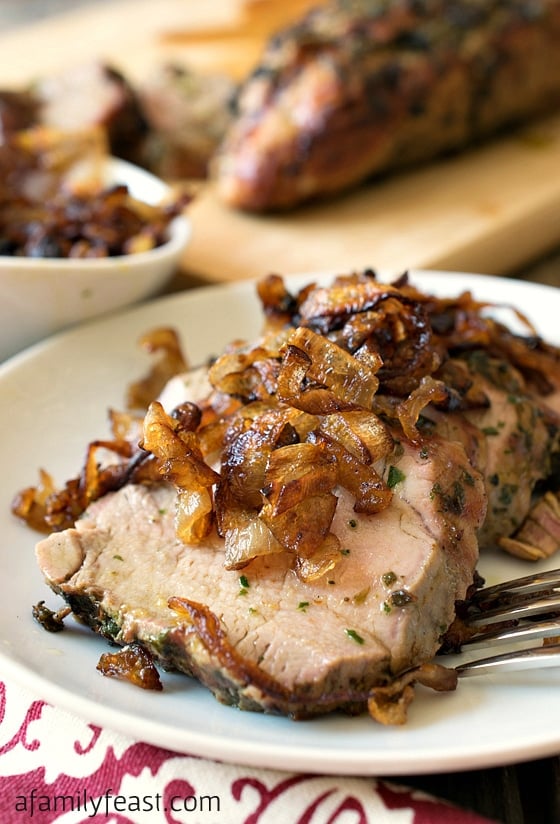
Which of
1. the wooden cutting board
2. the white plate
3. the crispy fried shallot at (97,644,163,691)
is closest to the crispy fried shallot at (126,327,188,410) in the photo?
the white plate

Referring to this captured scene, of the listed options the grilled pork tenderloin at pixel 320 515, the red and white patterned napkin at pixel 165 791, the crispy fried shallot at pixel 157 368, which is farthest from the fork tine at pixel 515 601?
the crispy fried shallot at pixel 157 368

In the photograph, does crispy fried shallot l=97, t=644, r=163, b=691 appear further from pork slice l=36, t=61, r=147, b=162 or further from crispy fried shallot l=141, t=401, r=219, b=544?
pork slice l=36, t=61, r=147, b=162

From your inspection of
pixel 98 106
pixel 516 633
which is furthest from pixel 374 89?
pixel 516 633

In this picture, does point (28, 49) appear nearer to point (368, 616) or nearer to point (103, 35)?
point (103, 35)

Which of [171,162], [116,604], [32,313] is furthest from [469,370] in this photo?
[171,162]

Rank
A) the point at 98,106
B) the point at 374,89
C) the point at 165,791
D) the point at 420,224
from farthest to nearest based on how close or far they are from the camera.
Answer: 1. the point at 98,106
2. the point at 374,89
3. the point at 420,224
4. the point at 165,791

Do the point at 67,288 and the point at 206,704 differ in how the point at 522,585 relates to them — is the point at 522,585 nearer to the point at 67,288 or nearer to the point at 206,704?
the point at 206,704
